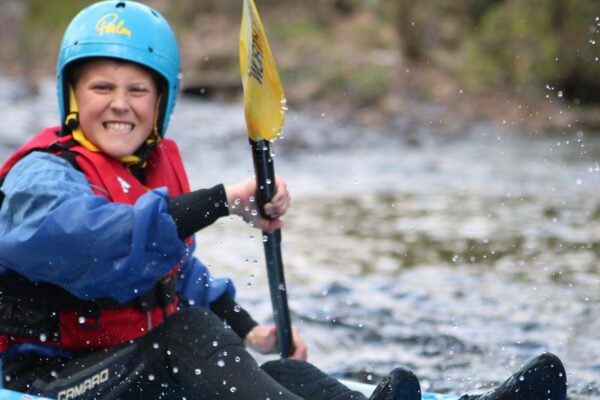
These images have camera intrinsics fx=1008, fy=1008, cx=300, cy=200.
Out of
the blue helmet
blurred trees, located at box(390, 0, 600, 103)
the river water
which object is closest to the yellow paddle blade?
the blue helmet

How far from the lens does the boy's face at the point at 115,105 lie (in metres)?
3.15

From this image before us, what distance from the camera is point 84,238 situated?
8.82 ft

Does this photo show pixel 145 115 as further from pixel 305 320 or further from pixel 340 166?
pixel 340 166

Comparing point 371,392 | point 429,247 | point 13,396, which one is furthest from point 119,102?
point 429,247

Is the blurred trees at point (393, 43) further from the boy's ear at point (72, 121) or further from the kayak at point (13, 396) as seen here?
the kayak at point (13, 396)

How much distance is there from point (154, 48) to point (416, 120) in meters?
11.3

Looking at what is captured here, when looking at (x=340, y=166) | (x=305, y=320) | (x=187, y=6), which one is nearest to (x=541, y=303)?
(x=305, y=320)

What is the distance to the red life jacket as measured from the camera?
2949 mm

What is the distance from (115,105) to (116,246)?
0.60 m

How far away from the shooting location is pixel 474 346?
4.90m

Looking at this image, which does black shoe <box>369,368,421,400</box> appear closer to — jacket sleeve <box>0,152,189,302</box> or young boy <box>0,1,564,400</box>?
young boy <box>0,1,564,400</box>

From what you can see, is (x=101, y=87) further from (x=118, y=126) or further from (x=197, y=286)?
(x=197, y=286)

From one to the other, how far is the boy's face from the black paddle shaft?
0.42 m

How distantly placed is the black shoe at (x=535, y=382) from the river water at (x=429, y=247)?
1.26 metres
